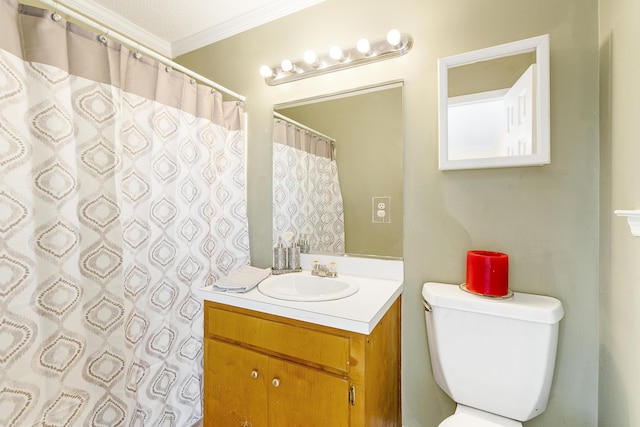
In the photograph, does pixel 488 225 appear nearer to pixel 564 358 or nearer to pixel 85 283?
pixel 564 358

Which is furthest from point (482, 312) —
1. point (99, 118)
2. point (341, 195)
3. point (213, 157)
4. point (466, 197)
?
point (99, 118)

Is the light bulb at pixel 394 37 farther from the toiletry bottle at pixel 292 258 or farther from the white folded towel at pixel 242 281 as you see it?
the white folded towel at pixel 242 281

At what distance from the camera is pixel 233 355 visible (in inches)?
46.1

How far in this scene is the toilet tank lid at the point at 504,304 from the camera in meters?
0.95

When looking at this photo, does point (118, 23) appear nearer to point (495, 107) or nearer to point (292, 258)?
point (292, 258)

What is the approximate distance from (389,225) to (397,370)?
681 mm

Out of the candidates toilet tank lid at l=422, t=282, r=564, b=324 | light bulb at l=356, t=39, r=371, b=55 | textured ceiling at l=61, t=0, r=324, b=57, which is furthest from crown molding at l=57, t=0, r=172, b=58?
toilet tank lid at l=422, t=282, r=564, b=324

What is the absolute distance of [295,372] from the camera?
1031 mm

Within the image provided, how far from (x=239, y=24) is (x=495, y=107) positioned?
156cm

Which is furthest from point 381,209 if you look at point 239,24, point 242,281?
point 239,24

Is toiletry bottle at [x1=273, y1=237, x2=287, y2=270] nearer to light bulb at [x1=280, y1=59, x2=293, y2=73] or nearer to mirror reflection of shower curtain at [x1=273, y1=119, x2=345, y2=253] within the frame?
mirror reflection of shower curtain at [x1=273, y1=119, x2=345, y2=253]

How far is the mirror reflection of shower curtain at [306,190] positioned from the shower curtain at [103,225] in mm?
289

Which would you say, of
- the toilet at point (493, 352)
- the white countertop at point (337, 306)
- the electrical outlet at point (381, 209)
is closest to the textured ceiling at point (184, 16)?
the electrical outlet at point (381, 209)

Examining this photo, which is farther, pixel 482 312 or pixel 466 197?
pixel 466 197
